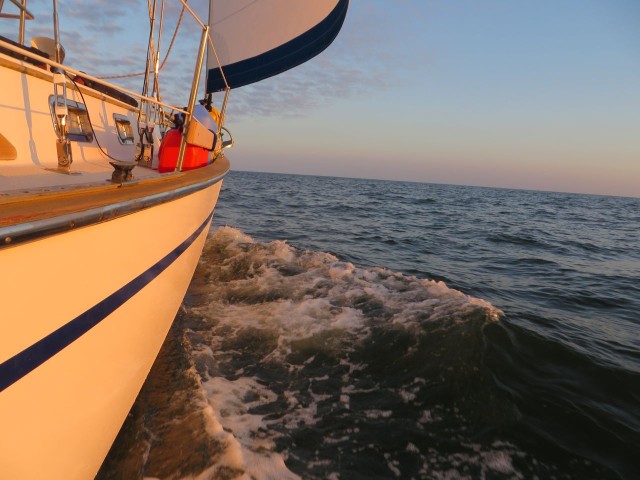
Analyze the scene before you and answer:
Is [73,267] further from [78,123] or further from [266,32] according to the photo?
[266,32]

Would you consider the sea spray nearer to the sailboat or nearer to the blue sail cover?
the sailboat

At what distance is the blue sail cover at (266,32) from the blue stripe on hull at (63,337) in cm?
452

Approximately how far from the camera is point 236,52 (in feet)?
17.7

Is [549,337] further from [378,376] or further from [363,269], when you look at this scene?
[363,269]

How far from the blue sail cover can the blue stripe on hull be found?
4.52 meters

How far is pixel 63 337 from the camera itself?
1214 millimetres

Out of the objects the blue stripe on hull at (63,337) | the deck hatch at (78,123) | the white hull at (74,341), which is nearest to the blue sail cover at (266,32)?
the deck hatch at (78,123)

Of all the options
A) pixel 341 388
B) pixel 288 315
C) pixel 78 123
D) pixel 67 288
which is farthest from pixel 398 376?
pixel 78 123

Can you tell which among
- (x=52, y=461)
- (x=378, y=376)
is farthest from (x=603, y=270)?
(x=52, y=461)

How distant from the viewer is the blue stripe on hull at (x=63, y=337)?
102cm

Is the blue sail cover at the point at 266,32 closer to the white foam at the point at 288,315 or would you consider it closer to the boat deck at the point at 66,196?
the white foam at the point at 288,315

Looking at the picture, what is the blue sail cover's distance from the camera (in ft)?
17.3

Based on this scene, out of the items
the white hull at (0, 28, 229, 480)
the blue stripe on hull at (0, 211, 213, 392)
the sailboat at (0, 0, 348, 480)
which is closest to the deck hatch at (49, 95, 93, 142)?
the sailboat at (0, 0, 348, 480)

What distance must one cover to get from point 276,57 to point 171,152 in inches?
122
